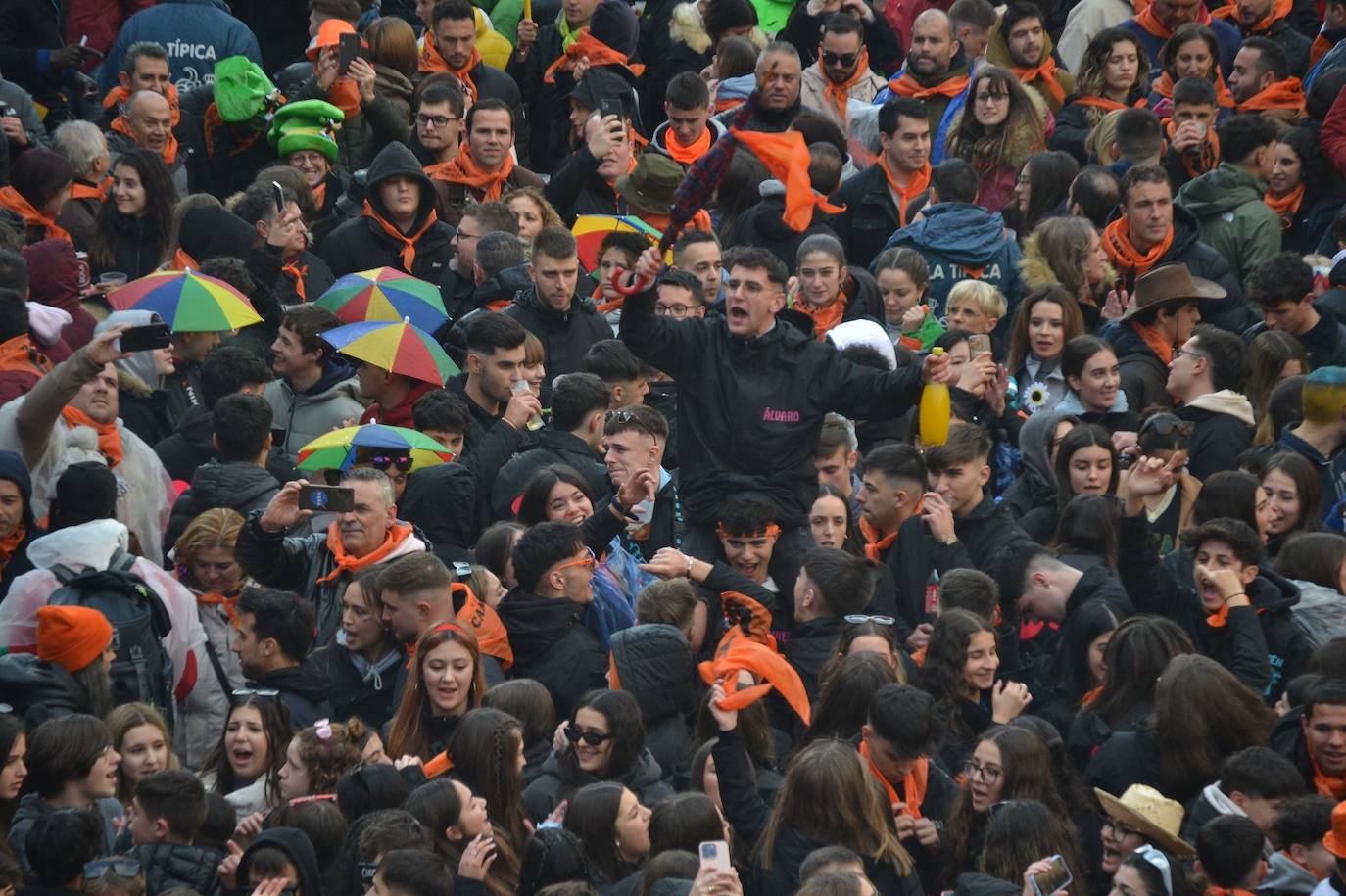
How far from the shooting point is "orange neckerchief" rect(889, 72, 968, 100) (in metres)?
14.7

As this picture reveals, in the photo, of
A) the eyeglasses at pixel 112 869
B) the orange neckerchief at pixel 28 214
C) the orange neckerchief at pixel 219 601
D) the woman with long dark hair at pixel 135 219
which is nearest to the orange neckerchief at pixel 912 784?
the eyeglasses at pixel 112 869

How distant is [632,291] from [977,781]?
270 cm

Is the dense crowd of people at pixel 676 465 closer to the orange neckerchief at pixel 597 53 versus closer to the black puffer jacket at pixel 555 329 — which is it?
the black puffer jacket at pixel 555 329

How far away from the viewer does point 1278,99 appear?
48.0ft

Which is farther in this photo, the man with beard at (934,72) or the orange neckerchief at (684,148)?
the man with beard at (934,72)

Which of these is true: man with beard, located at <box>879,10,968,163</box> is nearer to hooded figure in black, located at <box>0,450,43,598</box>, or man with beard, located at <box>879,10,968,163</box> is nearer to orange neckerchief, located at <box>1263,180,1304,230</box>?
Answer: orange neckerchief, located at <box>1263,180,1304,230</box>

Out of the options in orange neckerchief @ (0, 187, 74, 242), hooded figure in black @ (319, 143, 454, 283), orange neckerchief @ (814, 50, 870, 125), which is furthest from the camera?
orange neckerchief @ (814, 50, 870, 125)

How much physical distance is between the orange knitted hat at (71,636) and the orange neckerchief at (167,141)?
579cm

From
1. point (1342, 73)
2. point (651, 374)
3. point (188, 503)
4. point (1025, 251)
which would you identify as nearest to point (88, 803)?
point (188, 503)

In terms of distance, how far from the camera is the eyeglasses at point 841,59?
49.3ft

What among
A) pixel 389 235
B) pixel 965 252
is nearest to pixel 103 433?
pixel 389 235

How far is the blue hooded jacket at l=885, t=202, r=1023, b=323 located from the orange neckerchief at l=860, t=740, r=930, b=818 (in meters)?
4.87

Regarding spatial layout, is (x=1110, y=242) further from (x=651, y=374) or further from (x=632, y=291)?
(x=632, y=291)

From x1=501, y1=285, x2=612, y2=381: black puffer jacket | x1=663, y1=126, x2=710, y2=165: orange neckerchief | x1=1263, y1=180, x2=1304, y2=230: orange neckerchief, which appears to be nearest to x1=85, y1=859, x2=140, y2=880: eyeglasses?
x1=501, y1=285, x2=612, y2=381: black puffer jacket
